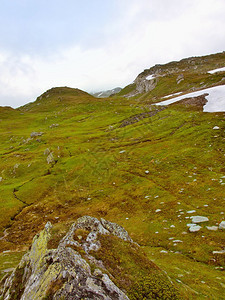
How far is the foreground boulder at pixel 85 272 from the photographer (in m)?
7.43

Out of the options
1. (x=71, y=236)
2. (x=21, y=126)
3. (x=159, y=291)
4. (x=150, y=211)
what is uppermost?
(x=21, y=126)

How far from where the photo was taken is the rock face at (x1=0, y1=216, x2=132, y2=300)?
7234 mm

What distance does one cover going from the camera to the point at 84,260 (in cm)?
887

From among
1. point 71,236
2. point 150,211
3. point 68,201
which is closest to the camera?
point 71,236

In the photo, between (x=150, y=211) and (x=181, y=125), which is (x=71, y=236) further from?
(x=181, y=125)

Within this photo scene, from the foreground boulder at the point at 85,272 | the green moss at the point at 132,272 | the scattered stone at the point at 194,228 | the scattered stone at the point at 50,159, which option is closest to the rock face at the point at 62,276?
the foreground boulder at the point at 85,272

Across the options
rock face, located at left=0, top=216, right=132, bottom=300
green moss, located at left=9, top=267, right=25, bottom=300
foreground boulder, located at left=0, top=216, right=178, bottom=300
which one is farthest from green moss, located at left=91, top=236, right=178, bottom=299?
green moss, located at left=9, top=267, right=25, bottom=300

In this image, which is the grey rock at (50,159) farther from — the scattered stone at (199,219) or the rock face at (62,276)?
the rock face at (62,276)

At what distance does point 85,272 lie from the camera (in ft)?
26.8

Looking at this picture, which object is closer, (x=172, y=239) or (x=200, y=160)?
(x=172, y=239)

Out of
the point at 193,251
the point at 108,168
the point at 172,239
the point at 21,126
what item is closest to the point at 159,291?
the point at 193,251

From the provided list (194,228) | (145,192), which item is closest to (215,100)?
(145,192)

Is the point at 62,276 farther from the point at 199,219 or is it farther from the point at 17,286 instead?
the point at 199,219

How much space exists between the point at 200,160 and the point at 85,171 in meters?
28.4
